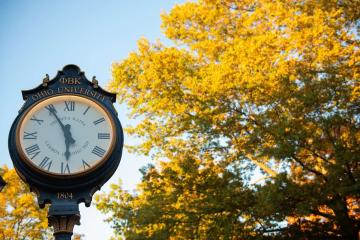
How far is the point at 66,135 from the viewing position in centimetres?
405

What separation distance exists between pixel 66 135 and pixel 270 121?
7.91m

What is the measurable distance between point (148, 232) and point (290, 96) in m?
4.51

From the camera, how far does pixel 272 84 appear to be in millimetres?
11695

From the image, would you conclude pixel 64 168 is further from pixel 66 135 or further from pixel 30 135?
pixel 30 135

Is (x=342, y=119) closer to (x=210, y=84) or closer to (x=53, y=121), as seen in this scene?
(x=210, y=84)

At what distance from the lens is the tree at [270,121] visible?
10.3m

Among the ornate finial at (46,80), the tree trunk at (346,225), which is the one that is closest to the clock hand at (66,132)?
the ornate finial at (46,80)

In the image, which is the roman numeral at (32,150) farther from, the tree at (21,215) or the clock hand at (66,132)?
the tree at (21,215)

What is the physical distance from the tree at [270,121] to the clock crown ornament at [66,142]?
19.9 feet

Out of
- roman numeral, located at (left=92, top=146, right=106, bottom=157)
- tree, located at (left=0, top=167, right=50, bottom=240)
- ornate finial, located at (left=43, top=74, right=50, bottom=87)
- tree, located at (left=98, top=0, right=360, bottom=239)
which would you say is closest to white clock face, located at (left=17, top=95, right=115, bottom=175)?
roman numeral, located at (left=92, top=146, right=106, bottom=157)

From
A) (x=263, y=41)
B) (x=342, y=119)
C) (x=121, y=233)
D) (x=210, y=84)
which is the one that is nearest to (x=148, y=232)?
(x=121, y=233)

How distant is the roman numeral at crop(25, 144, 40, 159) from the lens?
12.9 feet

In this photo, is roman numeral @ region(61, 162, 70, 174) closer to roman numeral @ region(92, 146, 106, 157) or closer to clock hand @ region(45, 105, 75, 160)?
clock hand @ region(45, 105, 75, 160)

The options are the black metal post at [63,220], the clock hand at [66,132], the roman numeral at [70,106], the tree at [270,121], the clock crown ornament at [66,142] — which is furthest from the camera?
the tree at [270,121]
